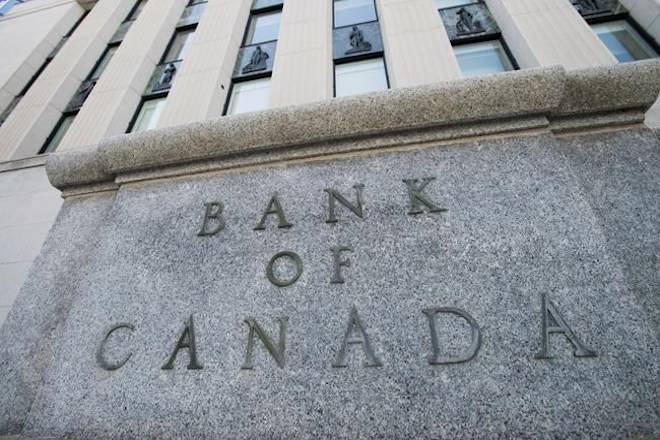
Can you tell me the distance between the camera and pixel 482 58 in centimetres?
724

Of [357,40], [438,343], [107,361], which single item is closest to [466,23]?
[357,40]

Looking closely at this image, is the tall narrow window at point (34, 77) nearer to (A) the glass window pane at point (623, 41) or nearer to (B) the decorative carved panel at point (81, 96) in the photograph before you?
(B) the decorative carved panel at point (81, 96)

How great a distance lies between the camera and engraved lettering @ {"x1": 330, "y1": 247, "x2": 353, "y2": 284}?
239 cm

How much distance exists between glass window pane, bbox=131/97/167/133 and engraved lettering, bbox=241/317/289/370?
7.62 meters

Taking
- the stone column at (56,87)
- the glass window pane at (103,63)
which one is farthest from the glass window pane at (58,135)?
the glass window pane at (103,63)

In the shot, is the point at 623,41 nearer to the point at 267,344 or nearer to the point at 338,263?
the point at 338,263

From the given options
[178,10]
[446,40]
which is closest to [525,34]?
[446,40]

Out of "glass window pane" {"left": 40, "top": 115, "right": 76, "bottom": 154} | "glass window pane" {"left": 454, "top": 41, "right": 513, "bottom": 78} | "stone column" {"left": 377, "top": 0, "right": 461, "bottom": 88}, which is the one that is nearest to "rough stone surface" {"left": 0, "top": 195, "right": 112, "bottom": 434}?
"stone column" {"left": 377, "top": 0, "right": 461, "bottom": 88}

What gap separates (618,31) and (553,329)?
28.2 ft

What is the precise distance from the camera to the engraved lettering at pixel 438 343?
1.99m

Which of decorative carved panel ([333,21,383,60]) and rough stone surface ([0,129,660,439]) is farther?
decorative carved panel ([333,21,383,60])

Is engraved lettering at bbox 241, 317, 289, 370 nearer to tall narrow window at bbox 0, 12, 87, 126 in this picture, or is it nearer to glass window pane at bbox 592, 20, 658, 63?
glass window pane at bbox 592, 20, 658, 63

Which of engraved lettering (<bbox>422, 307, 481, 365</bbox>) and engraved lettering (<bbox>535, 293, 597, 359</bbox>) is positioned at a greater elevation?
engraved lettering (<bbox>535, 293, 597, 359</bbox>)

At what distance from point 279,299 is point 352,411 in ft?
2.99
